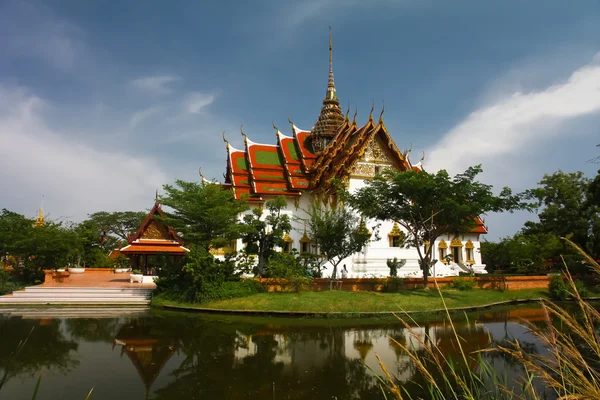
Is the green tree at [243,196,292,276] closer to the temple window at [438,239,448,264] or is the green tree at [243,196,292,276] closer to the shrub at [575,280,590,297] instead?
the shrub at [575,280,590,297]

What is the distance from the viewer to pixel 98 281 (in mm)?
18016

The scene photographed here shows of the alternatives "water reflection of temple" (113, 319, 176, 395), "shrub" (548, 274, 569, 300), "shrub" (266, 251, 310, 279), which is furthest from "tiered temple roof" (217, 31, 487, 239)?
"water reflection of temple" (113, 319, 176, 395)

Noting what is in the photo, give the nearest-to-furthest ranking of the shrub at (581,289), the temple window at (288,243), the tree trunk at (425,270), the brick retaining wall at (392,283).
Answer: the brick retaining wall at (392,283) → the shrub at (581,289) → the tree trunk at (425,270) → the temple window at (288,243)

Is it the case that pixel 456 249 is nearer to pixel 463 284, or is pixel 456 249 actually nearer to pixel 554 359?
A: pixel 463 284

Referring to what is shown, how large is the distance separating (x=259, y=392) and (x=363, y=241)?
9998mm

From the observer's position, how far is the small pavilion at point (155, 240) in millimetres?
16359

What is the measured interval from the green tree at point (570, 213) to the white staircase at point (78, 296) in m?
20.0

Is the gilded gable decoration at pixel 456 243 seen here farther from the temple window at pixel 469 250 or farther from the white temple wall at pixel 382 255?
the temple window at pixel 469 250

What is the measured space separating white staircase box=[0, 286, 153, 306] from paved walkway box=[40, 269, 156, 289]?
35.8 inches

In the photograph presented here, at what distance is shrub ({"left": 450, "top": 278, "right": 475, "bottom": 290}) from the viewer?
52.0ft

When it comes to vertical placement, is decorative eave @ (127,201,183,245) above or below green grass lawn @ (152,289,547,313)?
above

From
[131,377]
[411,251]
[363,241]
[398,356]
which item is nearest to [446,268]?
[411,251]

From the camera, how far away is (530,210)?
14.8 m

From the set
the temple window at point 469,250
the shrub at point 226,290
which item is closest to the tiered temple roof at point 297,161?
the temple window at point 469,250
